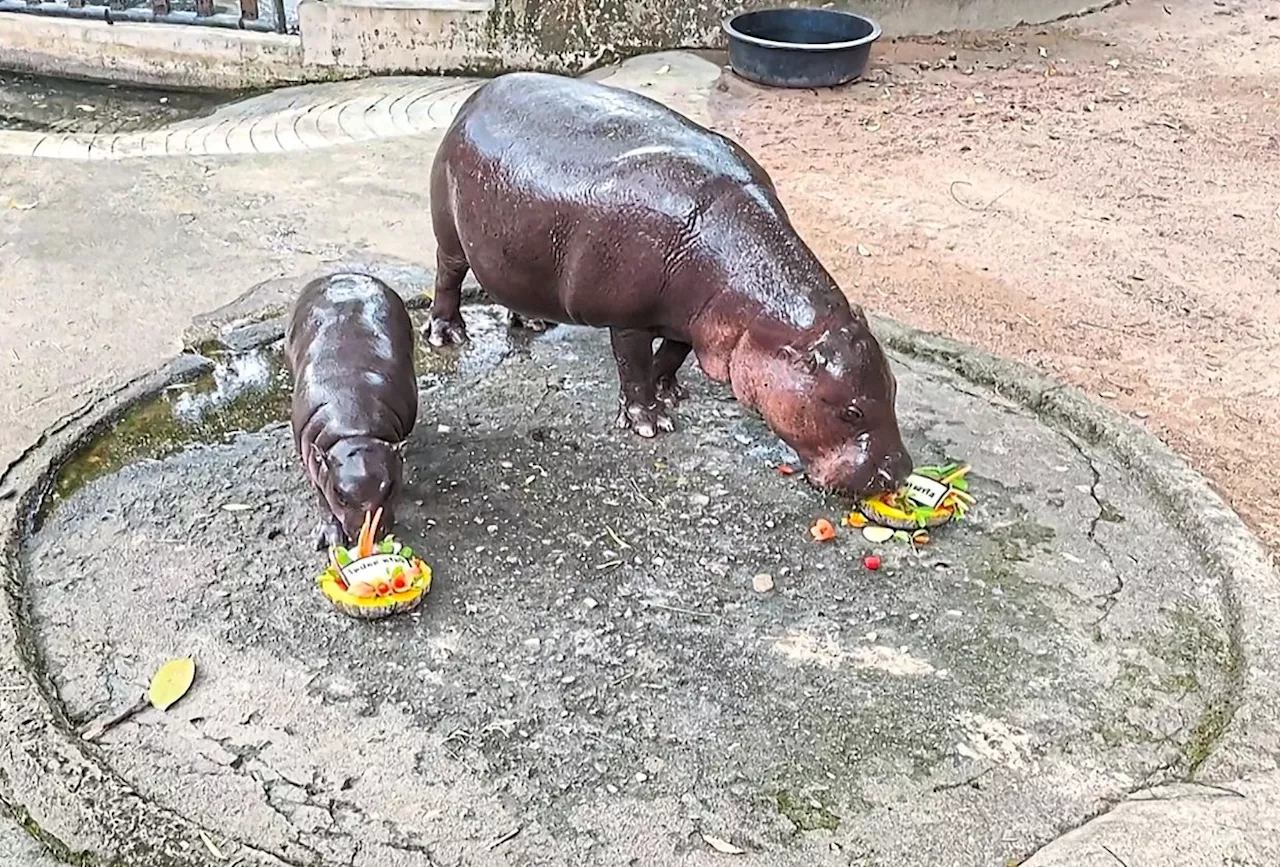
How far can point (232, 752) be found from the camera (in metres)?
2.81

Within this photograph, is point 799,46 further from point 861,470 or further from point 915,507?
point 861,470

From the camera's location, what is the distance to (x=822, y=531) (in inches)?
139

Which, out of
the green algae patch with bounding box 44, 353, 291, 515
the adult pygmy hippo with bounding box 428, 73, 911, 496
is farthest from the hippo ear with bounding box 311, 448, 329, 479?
the adult pygmy hippo with bounding box 428, 73, 911, 496

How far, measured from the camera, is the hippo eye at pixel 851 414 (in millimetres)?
3242

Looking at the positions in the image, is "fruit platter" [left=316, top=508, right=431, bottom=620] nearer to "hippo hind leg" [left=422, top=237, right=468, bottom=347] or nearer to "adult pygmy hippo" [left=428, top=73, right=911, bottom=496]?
"adult pygmy hippo" [left=428, top=73, right=911, bottom=496]

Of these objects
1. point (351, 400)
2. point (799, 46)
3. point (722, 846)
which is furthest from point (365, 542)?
point (799, 46)

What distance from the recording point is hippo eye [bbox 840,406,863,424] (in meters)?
3.24

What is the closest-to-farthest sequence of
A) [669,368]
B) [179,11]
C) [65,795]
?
[65,795], [669,368], [179,11]

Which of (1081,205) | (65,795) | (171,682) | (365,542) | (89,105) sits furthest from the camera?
(89,105)

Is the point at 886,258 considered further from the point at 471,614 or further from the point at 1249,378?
the point at 471,614

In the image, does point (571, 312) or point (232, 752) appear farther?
point (571, 312)

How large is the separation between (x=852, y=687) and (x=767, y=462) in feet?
3.14

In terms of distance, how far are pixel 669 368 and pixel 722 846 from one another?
5.65ft

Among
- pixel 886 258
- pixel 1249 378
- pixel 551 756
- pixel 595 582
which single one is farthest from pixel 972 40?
pixel 551 756
